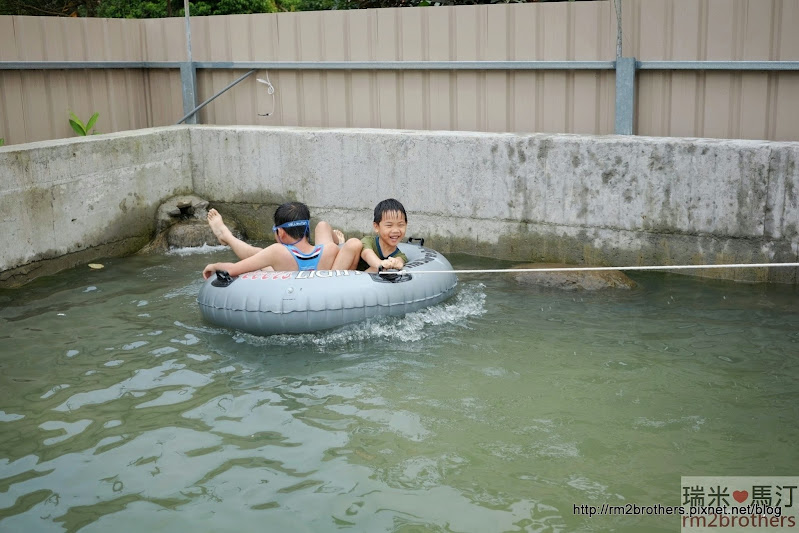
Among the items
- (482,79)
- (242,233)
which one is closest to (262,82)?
(242,233)

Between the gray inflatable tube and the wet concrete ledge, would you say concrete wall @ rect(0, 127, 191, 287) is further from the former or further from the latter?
the gray inflatable tube

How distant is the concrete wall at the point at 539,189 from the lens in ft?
25.8

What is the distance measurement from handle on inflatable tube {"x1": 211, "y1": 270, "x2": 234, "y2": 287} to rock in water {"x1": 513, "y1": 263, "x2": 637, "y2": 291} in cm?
281

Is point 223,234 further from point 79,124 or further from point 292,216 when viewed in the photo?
point 79,124

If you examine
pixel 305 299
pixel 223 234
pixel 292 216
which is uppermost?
pixel 292 216

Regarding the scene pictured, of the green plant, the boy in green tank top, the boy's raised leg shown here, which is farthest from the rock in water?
the green plant

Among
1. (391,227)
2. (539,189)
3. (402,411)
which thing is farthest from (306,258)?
(539,189)

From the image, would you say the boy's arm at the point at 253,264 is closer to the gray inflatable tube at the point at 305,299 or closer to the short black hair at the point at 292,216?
the gray inflatable tube at the point at 305,299

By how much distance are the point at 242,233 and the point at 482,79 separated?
345 cm

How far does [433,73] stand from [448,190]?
1.44m

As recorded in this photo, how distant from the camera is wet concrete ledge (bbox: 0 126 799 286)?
796 centimetres

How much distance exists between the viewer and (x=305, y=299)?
6.75m

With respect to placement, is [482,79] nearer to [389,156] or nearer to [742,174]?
[389,156]

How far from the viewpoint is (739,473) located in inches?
179
